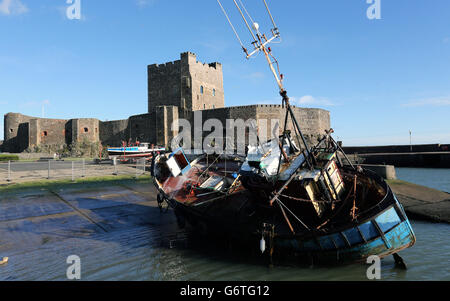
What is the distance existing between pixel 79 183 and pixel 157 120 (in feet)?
96.7

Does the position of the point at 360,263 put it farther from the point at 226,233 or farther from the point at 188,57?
the point at 188,57

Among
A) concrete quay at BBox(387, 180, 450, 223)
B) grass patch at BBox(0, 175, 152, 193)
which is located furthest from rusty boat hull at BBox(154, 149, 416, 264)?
grass patch at BBox(0, 175, 152, 193)

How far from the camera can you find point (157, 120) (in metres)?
47.9

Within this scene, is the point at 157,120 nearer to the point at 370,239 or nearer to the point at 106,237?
the point at 106,237

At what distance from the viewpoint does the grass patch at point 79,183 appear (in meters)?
17.3

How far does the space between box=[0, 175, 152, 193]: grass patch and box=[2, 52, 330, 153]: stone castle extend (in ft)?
81.4

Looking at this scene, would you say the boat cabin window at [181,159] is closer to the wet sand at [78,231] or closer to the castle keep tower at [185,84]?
the wet sand at [78,231]

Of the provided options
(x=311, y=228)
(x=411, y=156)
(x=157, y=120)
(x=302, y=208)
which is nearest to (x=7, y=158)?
(x=157, y=120)

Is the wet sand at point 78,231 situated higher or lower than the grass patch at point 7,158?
lower

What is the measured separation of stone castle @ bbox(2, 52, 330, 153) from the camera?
47.9m

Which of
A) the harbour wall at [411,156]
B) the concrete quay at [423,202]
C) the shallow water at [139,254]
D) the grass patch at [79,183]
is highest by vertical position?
the harbour wall at [411,156]

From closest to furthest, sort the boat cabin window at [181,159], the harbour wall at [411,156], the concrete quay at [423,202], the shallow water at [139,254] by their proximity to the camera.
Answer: the shallow water at [139,254] → the concrete quay at [423,202] → the boat cabin window at [181,159] → the harbour wall at [411,156]

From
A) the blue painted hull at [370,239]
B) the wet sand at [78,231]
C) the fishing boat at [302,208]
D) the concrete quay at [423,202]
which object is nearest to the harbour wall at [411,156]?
the concrete quay at [423,202]

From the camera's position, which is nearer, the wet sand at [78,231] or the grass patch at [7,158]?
the wet sand at [78,231]
